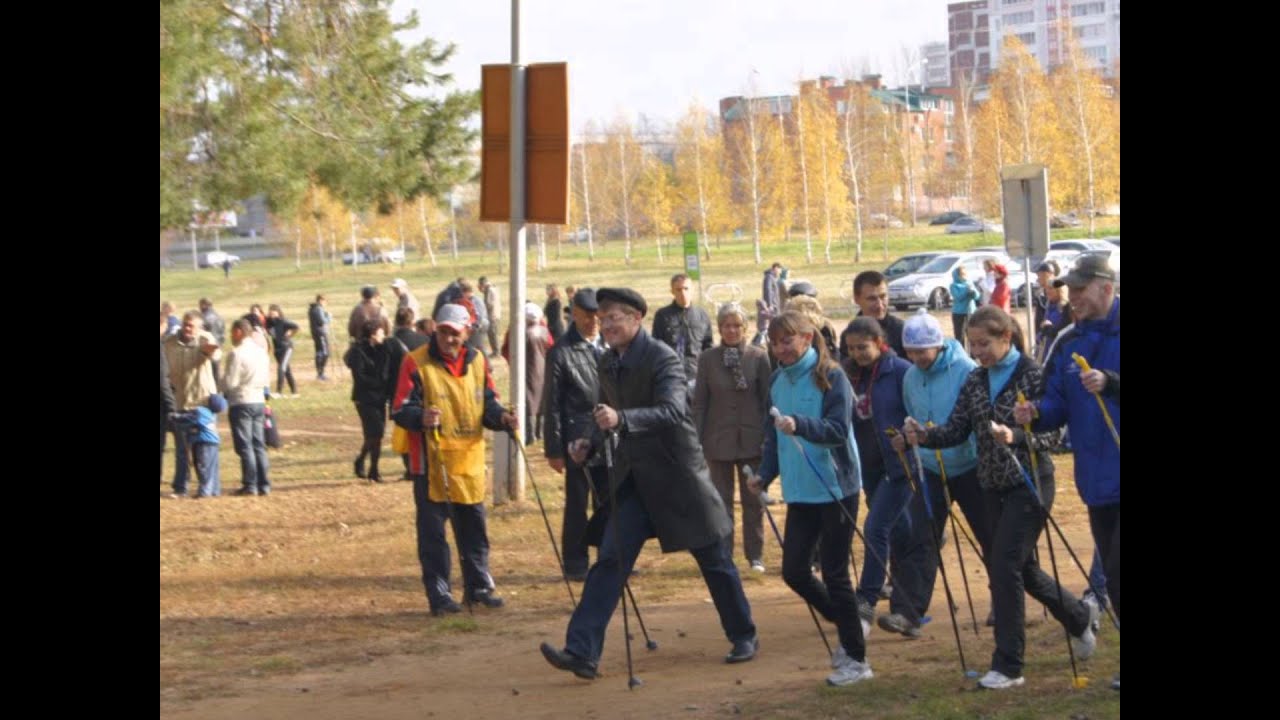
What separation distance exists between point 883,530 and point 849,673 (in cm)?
155

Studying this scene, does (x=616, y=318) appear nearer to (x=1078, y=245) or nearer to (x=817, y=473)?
(x=817, y=473)

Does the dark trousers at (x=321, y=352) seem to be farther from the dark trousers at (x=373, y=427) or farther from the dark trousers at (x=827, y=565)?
the dark trousers at (x=827, y=565)

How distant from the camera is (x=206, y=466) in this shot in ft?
58.7

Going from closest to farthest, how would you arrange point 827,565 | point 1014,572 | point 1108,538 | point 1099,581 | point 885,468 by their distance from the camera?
point 1108,538 → point 1014,572 → point 827,565 → point 1099,581 → point 885,468

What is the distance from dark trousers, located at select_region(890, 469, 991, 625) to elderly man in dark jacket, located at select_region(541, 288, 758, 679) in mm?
1318

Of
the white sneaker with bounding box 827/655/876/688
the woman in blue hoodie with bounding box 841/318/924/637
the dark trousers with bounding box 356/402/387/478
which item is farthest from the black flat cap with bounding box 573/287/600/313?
the dark trousers with bounding box 356/402/387/478

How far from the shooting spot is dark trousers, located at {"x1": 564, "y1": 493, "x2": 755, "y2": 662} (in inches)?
351

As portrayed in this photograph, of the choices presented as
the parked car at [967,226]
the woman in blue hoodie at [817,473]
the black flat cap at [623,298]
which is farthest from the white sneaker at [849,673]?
the parked car at [967,226]

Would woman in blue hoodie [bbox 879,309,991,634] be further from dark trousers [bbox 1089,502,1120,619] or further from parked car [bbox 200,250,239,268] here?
parked car [bbox 200,250,239,268]

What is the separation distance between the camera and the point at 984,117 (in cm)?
7088

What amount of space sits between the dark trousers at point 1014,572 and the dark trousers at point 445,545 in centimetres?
410

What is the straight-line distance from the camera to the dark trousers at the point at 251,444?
18.0m

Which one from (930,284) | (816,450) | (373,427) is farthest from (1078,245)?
(816,450)
